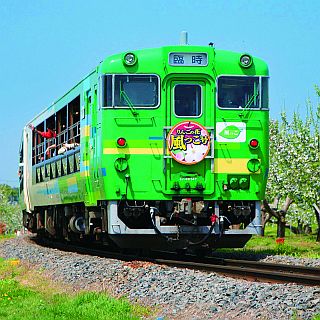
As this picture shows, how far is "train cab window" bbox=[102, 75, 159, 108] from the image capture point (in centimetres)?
1462

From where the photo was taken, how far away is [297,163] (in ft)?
117

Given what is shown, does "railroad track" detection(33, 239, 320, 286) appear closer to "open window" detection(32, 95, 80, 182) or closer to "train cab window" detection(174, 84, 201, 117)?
"open window" detection(32, 95, 80, 182)

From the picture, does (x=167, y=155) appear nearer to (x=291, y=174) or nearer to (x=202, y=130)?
(x=202, y=130)

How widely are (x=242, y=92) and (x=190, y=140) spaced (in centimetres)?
135

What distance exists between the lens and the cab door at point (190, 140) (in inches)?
569

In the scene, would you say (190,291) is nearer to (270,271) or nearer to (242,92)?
(270,271)

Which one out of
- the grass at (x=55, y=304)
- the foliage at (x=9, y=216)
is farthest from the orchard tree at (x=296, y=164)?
the foliage at (x=9, y=216)

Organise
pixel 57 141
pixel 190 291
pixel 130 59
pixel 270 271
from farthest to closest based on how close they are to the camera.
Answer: pixel 57 141 → pixel 130 59 → pixel 270 271 → pixel 190 291

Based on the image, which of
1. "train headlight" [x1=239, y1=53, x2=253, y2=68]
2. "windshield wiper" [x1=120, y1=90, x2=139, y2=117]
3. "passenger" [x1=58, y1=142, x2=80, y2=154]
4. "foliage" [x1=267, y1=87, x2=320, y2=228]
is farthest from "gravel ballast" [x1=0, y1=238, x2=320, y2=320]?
"foliage" [x1=267, y1=87, x2=320, y2=228]

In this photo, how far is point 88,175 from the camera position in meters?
15.8

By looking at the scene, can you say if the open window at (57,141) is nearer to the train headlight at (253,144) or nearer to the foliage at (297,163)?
the train headlight at (253,144)

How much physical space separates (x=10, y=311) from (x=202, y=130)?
17.8ft

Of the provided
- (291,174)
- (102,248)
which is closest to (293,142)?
(291,174)

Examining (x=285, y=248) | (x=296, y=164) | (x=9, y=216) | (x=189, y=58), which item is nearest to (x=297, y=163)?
(x=296, y=164)
